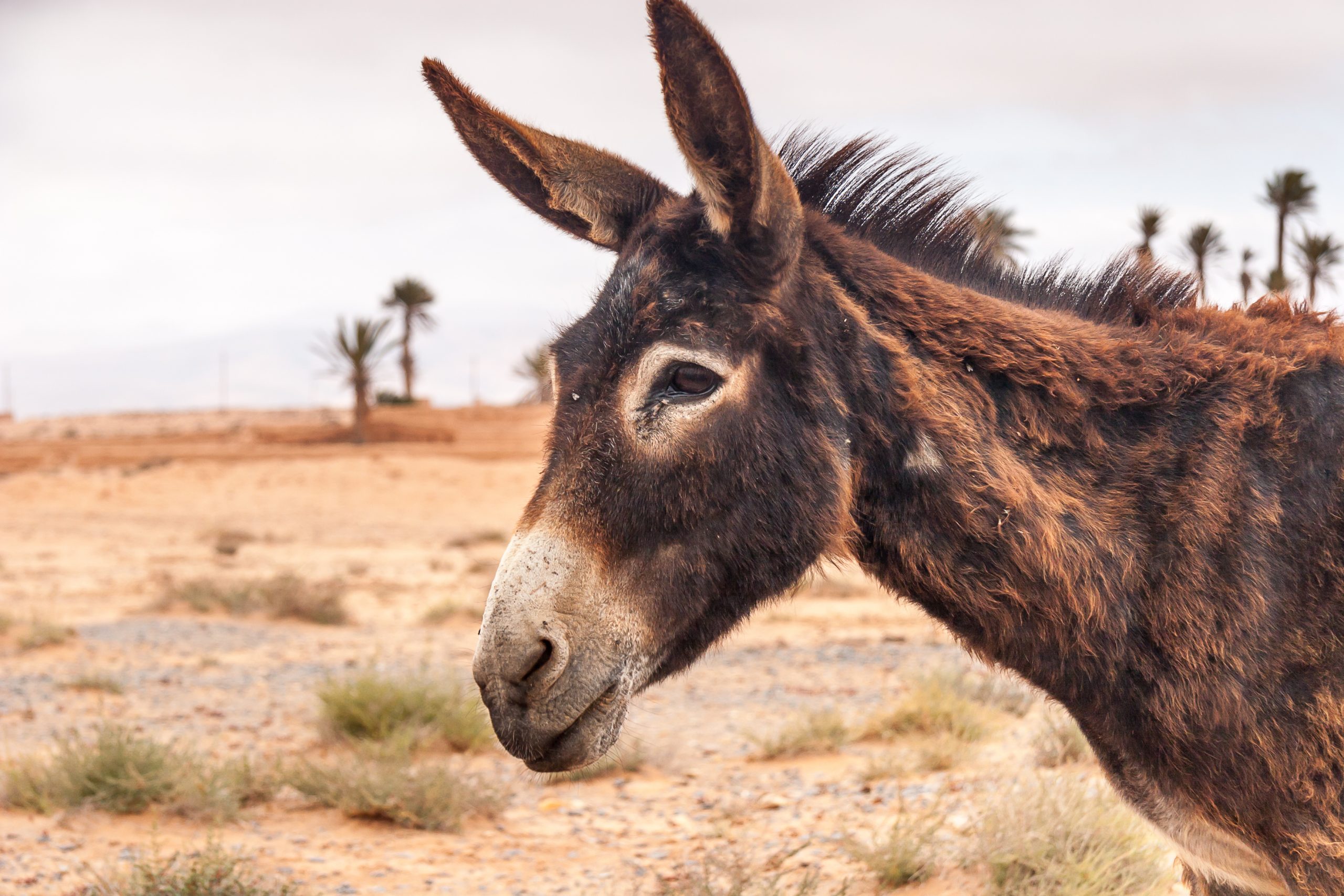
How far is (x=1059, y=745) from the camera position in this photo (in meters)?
5.78

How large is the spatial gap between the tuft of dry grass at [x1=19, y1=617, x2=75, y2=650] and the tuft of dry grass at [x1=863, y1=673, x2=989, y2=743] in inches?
364

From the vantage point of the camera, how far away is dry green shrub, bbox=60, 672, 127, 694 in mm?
8977

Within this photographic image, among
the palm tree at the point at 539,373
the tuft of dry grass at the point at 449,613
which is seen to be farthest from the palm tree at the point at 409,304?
the tuft of dry grass at the point at 449,613

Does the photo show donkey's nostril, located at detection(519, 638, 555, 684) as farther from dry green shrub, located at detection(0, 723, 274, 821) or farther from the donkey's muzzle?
dry green shrub, located at detection(0, 723, 274, 821)

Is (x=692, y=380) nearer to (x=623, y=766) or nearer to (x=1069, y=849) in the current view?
(x=1069, y=849)

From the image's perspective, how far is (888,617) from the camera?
47.9ft

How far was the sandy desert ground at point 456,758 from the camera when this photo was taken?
4.84 m

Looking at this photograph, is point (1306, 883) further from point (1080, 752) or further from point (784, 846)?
point (1080, 752)

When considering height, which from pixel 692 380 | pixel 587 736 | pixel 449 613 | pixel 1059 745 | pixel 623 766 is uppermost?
pixel 692 380

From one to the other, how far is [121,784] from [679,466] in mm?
4795

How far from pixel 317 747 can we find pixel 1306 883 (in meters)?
6.51

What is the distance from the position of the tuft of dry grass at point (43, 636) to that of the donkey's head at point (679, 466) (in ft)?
36.4

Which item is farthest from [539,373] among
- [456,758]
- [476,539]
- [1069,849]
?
[1069,849]

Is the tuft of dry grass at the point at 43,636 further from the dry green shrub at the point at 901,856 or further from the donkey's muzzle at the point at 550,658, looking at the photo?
the donkey's muzzle at the point at 550,658
